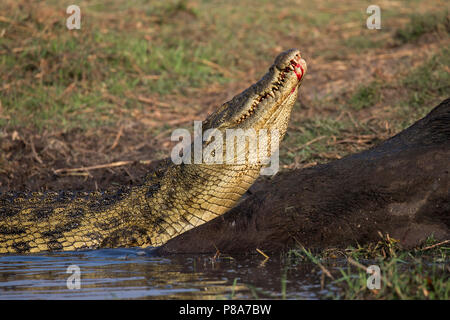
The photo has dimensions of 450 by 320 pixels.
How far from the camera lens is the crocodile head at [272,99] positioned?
14.3 feet

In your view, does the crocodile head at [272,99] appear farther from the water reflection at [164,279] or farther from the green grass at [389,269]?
the green grass at [389,269]

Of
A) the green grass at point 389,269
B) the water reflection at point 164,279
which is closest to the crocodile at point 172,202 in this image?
the water reflection at point 164,279

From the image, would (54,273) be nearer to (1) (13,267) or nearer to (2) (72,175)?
(1) (13,267)

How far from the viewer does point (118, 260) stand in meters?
3.80

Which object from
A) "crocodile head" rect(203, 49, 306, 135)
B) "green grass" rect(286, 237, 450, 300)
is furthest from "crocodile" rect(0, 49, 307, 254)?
"green grass" rect(286, 237, 450, 300)

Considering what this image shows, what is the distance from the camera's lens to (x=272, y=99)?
14.4 ft

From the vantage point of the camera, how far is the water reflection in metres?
2.82

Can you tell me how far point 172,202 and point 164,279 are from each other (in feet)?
4.68

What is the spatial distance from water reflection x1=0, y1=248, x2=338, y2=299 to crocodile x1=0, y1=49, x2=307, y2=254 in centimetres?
54

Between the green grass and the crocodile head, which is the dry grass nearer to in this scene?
the crocodile head

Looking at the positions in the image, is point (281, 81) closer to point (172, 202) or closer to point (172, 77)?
point (172, 202)

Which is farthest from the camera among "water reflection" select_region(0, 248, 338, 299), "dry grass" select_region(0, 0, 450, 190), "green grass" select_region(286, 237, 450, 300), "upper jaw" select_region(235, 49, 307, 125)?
"dry grass" select_region(0, 0, 450, 190)

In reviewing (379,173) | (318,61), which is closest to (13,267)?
(379,173)

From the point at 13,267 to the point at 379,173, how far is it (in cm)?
213
